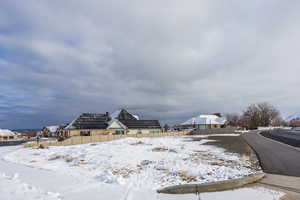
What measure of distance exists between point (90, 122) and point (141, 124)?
518 inches

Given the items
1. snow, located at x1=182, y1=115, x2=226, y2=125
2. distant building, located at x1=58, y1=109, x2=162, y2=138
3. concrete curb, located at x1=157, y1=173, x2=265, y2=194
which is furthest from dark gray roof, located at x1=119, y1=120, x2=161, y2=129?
concrete curb, located at x1=157, y1=173, x2=265, y2=194

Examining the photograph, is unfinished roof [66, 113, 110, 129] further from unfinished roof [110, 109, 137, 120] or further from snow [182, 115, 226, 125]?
snow [182, 115, 226, 125]

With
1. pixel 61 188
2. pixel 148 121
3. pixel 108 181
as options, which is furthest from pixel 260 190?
pixel 148 121

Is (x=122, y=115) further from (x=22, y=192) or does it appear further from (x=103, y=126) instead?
(x=22, y=192)

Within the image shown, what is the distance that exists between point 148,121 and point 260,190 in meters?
43.9

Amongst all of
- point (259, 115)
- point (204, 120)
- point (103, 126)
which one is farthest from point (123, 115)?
point (259, 115)

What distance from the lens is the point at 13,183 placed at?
20.6ft

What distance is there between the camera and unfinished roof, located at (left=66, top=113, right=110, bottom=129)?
128ft

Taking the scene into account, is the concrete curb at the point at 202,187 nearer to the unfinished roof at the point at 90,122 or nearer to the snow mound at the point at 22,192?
the snow mound at the point at 22,192

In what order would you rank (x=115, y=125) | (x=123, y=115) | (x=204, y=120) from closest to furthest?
(x=115, y=125), (x=123, y=115), (x=204, y=120)

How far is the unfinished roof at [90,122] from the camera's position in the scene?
38.9 m

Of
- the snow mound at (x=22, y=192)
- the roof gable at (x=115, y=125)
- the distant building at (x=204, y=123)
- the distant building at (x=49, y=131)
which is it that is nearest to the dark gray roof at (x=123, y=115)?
the roof gable at (x=115, y=125)

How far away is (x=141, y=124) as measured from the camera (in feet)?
153

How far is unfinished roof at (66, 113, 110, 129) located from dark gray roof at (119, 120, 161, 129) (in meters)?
4.89
